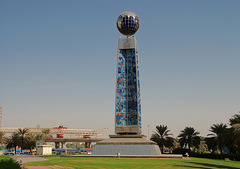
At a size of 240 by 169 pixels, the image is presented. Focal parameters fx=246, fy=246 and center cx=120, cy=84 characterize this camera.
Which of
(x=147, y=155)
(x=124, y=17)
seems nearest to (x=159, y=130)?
(x=147, y=155)

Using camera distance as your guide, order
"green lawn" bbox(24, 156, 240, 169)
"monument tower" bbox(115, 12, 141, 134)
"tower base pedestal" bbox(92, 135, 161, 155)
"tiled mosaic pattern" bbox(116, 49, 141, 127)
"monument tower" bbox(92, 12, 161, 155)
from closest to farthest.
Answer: "green lawn" bbox(24, 156, 240, 169), "tower base pedestal" bbox(92, 135, 161, 155), "monument tower" bbox(92, 12, 161, 155), "monument tower" bbox(115, 12, 141, 134), "tiled mosaic pattern" bbox(116, 49, 141, 127)

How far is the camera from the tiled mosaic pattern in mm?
59938

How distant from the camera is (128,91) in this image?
Result: 6153 centimetres

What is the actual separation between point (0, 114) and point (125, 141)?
423ft

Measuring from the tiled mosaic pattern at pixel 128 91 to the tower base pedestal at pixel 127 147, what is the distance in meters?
7.27

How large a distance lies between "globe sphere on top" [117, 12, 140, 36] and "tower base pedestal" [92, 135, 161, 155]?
92.3ft

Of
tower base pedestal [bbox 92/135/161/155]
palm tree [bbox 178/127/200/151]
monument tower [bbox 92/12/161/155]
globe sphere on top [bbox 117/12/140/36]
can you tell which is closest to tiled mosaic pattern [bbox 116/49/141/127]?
monument tower [bbox 92/12/161/155]

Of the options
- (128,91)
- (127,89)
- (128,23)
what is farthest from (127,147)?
(128,23)

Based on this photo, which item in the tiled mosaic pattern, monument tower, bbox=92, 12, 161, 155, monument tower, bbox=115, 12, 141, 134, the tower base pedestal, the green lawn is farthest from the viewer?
the tiled mosaic pattern

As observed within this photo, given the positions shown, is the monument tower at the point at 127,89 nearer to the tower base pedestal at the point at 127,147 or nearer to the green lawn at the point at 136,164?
the tower base pedestal at the point at 127,147

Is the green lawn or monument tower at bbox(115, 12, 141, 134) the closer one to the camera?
the green lawn

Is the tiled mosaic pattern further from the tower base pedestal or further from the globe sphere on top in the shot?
the tower base pedestal

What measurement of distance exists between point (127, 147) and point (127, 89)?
1547cm

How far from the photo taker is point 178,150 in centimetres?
6944
